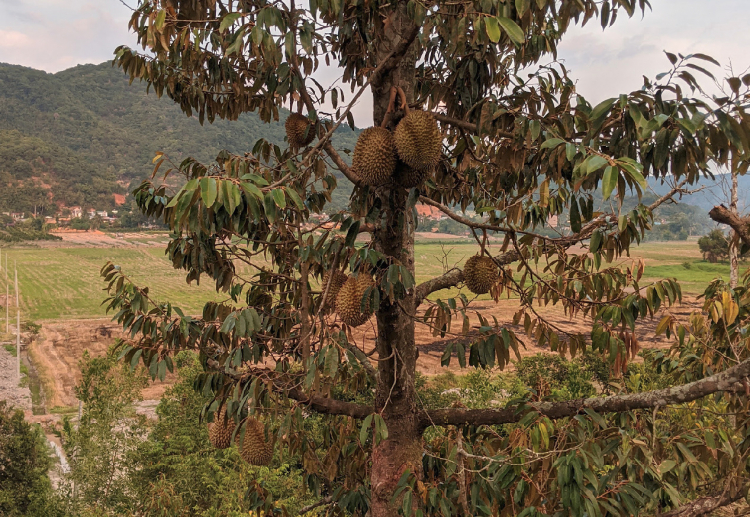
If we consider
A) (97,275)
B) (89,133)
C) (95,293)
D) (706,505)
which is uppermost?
(89,133)

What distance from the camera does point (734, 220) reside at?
1419 mm

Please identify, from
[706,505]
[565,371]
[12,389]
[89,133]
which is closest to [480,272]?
[706,505]

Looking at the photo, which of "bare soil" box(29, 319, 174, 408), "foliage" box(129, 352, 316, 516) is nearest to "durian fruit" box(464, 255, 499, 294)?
"foliage" box(129, 352, 316, 516)

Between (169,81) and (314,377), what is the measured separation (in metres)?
1.76

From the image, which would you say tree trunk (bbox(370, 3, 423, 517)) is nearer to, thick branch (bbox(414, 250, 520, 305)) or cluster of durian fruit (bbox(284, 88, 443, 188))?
thick branch (bbox(414, 250, 520, 305))

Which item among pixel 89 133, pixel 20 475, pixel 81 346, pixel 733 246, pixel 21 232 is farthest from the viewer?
pixel 89 133

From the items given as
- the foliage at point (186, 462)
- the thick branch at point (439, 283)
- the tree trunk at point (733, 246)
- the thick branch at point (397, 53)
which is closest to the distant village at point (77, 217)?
the foliage at point (186, 462)

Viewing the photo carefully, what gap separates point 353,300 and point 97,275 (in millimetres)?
44647

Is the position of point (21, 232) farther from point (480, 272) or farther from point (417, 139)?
point (417, 139)

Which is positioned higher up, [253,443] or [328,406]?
[328,406]

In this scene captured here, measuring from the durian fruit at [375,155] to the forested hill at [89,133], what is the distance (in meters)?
36.5

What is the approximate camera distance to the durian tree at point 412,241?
4.12ft

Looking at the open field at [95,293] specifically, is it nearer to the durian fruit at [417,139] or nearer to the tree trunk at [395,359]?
the tree trunk at [395,359]

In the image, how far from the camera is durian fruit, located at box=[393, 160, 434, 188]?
147 cm
